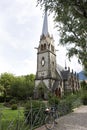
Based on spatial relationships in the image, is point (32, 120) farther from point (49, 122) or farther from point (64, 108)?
point (64, 108)

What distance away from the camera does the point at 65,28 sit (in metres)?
21.8

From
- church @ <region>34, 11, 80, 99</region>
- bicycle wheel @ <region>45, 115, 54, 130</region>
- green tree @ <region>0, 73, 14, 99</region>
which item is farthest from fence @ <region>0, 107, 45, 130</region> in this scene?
green tree @ <region>0, 73, 14, 99</region>

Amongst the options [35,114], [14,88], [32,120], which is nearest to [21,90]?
[14,88]

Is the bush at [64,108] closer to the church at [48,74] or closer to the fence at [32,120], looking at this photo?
the fence at [32,120]

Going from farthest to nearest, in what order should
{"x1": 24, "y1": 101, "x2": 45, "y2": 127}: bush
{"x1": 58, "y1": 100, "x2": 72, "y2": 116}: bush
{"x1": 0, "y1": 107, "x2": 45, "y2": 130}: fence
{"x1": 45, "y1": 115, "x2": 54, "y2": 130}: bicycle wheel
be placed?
{"x1": 58, "y1": 100, "x2": 72, "y2": 116}: bush, {"x1": 45, "y1": 115, "x2": 54, "y2": 130}: bicycle wheel, {"x1": 24, "y1": 101, "x2": 45, "y2": 127}: bush, {"x1": 0, "y1": 107, "x2": 45, "y2": 130}: fence

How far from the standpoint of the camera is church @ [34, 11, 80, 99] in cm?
5306

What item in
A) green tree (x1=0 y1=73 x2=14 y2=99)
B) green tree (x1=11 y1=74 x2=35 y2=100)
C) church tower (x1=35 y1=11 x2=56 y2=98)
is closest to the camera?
church tower (x1=35 y1=11 x2=56 y2=98)

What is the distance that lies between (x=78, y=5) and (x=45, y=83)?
44448 millimetres

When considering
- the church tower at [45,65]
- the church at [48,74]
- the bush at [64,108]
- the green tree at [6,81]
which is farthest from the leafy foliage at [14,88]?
the bush at [64,108]

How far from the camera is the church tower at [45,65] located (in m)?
53.0

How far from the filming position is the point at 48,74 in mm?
53312

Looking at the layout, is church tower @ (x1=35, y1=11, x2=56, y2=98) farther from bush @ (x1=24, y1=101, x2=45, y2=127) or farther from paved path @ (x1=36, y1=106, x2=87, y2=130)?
bush @ (x1=24, y1=101, x2=45, y2=127)

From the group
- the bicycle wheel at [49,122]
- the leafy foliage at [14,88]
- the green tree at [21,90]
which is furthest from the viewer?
the leafy foliage at [14,88]

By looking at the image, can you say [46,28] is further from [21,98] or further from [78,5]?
[78,5]
